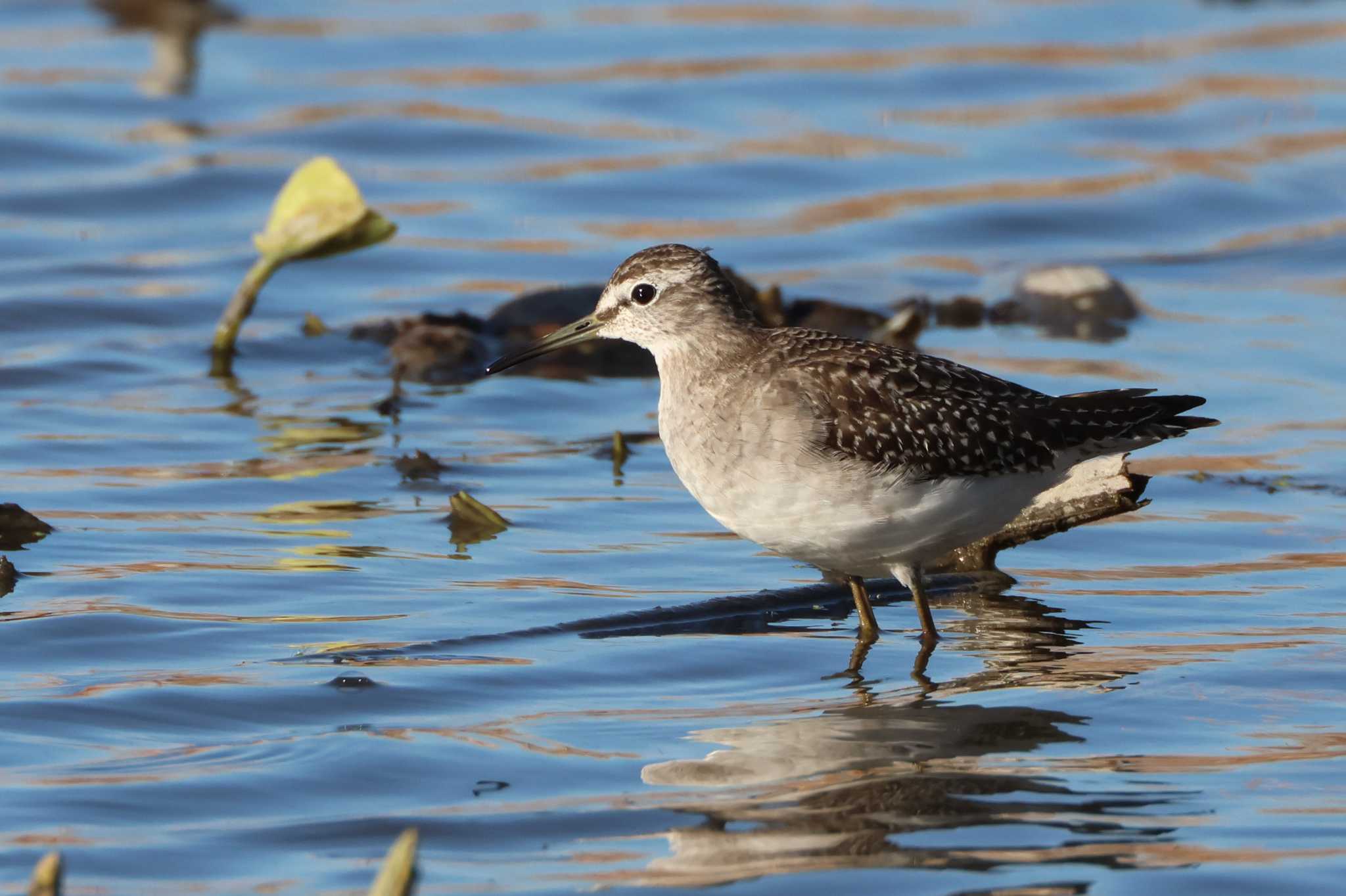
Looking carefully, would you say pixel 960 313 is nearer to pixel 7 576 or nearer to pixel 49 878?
pixel 7 576

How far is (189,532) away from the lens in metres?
9.73

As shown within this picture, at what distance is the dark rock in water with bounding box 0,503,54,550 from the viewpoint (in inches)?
367

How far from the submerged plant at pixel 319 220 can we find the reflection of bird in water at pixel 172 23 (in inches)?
390

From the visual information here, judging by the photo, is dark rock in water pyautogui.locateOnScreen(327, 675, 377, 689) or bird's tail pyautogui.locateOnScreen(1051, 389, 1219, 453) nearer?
dark rock in water pyautogui.locateOnScreen(327, 675, 377, 689)

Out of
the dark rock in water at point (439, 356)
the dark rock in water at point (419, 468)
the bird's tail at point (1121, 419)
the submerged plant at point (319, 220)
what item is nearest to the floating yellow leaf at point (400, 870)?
the bird's tail at point (1121, 419)

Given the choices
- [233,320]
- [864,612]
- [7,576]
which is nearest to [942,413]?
[864,612]

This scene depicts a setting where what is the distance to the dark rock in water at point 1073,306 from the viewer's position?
14656mm

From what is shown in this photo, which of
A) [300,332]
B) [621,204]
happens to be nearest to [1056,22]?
[621,204]

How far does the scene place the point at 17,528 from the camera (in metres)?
9.40

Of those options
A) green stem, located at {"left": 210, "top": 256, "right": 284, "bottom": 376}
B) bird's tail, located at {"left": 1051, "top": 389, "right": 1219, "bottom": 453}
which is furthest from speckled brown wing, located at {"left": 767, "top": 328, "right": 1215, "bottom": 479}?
green stem, located at {"left": 210, "top": 256, "right": 284, "bottom": 376}

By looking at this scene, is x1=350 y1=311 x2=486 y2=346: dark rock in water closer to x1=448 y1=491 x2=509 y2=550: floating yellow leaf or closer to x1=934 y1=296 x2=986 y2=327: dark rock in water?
x1=934 y1=296 x2=986 y2=327: dark rock in water

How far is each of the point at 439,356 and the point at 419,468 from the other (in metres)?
2.54

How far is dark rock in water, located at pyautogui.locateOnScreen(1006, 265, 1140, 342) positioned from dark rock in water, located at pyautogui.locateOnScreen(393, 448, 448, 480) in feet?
18.1

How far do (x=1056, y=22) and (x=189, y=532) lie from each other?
57.7ft
